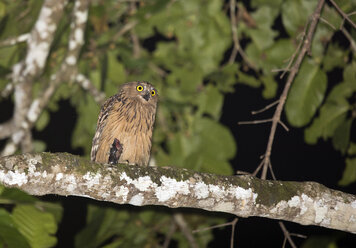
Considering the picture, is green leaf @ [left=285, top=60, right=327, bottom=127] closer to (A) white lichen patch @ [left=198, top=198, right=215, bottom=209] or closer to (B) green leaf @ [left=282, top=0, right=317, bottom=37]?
(B) green leaf @ [left=282, top=0, right=317, bottom=37]

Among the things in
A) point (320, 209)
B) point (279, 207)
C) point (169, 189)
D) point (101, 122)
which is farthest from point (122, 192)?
point (101, 122)

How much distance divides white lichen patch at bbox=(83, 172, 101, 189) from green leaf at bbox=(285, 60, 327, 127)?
185 cm

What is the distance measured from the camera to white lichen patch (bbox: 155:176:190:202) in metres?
2.34

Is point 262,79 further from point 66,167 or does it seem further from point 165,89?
point 66,167

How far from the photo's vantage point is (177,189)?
7.73 ft

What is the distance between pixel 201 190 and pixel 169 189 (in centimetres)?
17

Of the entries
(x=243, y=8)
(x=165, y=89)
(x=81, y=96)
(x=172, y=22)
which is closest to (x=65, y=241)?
(x=81, y=96)

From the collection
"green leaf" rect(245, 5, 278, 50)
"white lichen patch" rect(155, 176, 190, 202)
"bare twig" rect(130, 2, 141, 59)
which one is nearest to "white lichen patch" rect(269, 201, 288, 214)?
"white lichen patch" rect(155, 176, 190, 202)

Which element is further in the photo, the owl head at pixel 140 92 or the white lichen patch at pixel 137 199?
the owl head at pixel 140 92

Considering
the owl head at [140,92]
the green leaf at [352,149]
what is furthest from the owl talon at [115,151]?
the green leaf at [352,149]

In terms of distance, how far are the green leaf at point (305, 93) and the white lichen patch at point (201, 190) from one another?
1.41 meters

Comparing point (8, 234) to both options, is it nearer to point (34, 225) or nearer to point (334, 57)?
point (34, 225)

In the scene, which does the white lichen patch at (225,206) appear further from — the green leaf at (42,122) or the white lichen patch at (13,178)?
the green leaf at (42,122)

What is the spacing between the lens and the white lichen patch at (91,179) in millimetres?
2154
